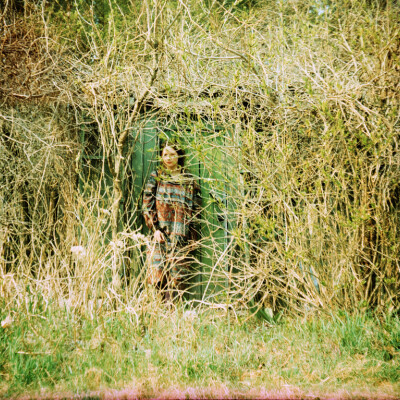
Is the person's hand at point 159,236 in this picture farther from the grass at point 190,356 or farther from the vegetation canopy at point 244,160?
the grass at point 190,356

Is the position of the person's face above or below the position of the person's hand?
above

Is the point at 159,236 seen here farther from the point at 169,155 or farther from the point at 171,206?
the point at 169,155

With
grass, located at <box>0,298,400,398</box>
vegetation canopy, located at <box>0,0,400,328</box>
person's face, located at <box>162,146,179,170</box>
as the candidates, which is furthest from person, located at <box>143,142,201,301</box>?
grass, located at <box>0,298,400,398</box>

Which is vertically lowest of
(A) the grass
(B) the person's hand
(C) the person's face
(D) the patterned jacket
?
(A) the grass

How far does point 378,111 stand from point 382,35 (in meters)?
0.73

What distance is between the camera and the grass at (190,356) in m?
2.16

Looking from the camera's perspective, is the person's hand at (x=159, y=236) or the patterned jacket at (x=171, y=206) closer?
the person's hand at (x=159, y=236)

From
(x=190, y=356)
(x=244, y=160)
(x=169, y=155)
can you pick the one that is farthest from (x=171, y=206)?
(x=190, y=356)

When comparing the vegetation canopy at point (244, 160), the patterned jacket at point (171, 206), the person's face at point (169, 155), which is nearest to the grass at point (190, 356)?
the vegetation canopy at point (244, 160)

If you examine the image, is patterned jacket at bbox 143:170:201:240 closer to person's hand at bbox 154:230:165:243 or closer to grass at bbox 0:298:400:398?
person's hand at bbox 154:230:165:243

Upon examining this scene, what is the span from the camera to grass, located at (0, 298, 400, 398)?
7.07 ft

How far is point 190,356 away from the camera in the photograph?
2.39 m

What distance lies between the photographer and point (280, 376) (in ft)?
7.50

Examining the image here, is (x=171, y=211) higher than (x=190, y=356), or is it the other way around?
(x=171, y=211)
